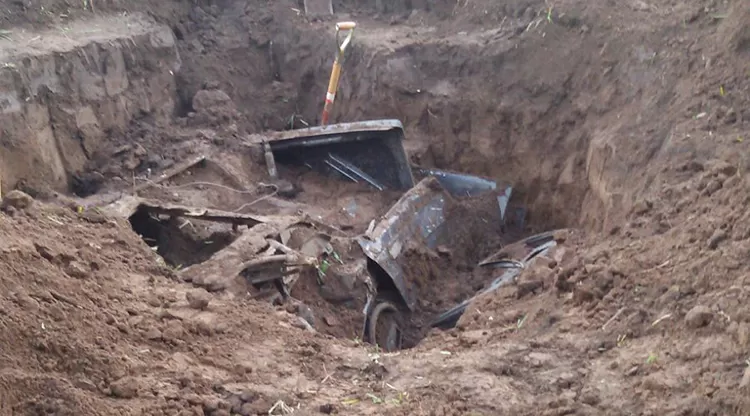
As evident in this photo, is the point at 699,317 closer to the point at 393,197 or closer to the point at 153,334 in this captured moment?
the point at 153,334

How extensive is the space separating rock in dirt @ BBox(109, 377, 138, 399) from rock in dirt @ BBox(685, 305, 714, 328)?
2789 millimetres

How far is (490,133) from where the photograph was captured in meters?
8.00

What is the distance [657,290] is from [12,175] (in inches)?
208

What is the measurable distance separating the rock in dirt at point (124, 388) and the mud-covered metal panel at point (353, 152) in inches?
171

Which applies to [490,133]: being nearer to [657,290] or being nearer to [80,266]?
[657,290]

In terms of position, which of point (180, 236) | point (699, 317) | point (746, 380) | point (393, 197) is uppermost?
point (699, 317)

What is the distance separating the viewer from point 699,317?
3736mm

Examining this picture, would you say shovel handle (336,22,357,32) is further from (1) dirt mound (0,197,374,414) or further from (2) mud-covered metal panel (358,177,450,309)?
(1) dirt mound (0,197,374,414)

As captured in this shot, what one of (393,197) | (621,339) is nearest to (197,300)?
(621,339)

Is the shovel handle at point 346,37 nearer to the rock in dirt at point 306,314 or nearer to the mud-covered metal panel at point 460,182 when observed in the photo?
the mud-covered metal panel at point 460,182

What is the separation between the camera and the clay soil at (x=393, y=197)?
12.1ft

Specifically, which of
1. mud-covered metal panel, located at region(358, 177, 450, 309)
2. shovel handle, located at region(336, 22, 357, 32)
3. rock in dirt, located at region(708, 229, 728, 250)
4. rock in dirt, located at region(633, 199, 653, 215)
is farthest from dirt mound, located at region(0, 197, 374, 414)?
shovel handle, located at region(336, 22, 357, 32)

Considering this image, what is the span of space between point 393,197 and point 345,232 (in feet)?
3.13

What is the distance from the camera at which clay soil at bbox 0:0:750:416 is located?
370cm
